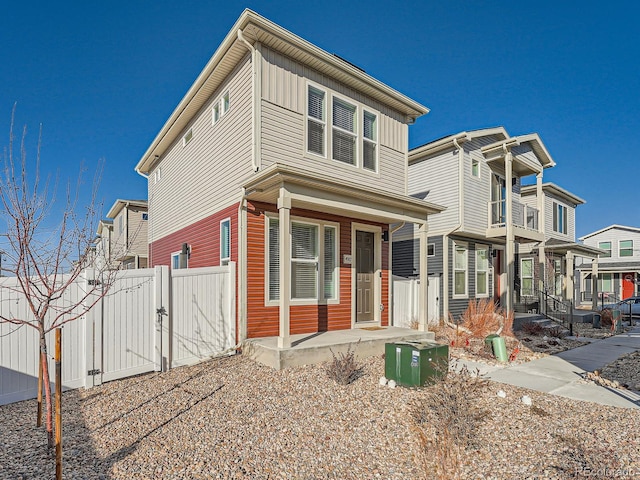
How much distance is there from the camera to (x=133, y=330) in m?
6.05

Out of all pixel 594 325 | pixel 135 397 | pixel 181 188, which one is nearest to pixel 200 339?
pixel 135 397

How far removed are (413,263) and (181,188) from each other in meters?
8.20

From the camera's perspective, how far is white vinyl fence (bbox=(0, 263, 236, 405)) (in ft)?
16.2

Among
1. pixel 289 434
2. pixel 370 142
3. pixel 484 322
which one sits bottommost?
pixel 289 434

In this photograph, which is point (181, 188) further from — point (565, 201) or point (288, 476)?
point (565, 201)

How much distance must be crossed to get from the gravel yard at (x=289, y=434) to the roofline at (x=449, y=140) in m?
8.96

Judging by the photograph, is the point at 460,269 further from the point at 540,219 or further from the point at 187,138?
the point at 187,138

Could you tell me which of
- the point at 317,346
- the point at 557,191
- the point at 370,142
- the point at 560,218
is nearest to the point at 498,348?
the point at 317,346

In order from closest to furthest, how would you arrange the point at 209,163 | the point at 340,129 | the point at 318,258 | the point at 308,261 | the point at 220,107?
1. the point at 308,261
2. the point at 318,258
3. the point at 340,129
4. the point at 220,107
5. the point at 209,163

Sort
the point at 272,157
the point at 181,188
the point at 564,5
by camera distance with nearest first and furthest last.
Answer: the point at 272,157, the point at 564,5, the point at 181,188

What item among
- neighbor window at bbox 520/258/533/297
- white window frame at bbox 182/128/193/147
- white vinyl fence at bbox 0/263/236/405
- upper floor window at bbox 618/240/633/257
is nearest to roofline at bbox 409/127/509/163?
neighbor window at bbox 520/258/533/297

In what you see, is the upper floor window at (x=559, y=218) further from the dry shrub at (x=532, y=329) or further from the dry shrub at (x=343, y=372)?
the dry shrub at (x=343, y=372)

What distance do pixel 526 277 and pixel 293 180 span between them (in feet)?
47.7

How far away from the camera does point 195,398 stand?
5031 millimetres
